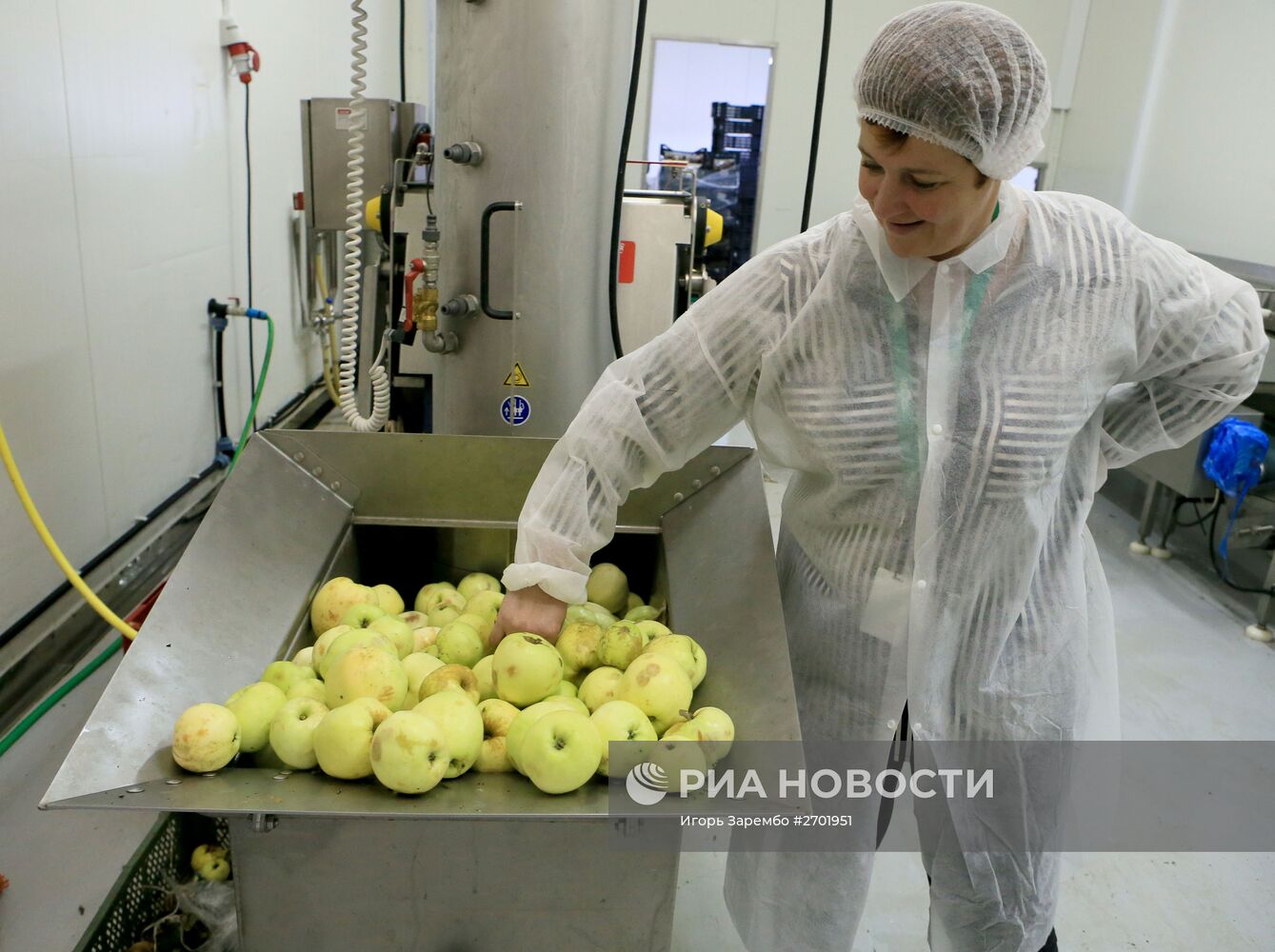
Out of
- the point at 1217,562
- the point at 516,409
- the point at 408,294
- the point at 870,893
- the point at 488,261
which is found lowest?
the point at 870,893

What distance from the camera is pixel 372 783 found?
96 cm

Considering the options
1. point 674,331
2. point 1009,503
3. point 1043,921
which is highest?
point 674,331

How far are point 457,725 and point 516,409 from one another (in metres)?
0.84

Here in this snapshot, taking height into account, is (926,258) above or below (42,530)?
above

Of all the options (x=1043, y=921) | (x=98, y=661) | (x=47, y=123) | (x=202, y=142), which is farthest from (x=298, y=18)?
(x=1043, y=921)

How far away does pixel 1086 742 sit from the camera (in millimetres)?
1279

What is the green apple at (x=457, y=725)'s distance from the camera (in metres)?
0.96

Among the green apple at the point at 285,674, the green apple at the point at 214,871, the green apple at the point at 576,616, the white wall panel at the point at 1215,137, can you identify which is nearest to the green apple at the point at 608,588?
the green apple at the point at 576,616

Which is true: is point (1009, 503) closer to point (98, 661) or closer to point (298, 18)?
point (98, 661)

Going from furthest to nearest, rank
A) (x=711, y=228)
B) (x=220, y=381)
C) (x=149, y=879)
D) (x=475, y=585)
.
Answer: (x=220, y=381) → (x=711, y=228) → (x=475, y=585) → (x=149, y=879)

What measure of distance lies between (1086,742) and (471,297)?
47.3 inches

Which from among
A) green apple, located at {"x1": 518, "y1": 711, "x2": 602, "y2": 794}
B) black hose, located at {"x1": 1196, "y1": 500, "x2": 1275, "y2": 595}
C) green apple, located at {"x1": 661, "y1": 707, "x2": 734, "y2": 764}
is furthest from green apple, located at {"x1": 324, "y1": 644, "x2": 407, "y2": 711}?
black hose, located at {"x1": 1196, "y1": 500, "x2": 1275, "y2": 595}

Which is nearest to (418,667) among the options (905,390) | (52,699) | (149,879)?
(149,879)

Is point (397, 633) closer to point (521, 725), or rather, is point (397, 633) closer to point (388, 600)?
point (388, 600)
